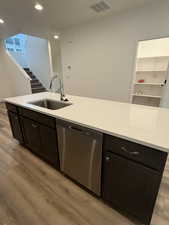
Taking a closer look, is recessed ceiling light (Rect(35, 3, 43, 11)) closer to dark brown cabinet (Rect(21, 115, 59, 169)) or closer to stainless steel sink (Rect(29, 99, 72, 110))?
stainless steel sink (Rect(29, 99, 72, 110))

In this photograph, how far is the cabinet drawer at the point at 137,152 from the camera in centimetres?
84

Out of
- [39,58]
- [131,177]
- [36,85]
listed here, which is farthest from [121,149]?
[39,58]

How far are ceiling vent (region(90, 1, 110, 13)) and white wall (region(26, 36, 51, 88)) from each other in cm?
356

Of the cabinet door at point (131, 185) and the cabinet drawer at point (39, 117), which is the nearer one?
the cabinet door at point (131, 185)

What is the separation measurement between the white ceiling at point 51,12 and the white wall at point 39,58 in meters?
2.08

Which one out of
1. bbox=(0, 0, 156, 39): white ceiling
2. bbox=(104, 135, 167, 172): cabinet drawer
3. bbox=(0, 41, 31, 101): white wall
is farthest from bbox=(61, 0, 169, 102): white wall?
bbox=(104, 135, 167, 172): cabinet drawer

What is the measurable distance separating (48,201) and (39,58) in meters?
6.42

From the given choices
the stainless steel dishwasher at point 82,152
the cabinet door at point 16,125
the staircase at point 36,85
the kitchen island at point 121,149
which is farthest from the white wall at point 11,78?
the stainless steel dishwasher at point 82,152

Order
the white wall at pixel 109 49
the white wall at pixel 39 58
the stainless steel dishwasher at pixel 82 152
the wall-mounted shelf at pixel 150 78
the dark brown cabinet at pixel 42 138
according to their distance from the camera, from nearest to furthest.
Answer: the stainless steel dishwasher at pixel 82 152
the dark brown cabinet at pixel 42 138
the white wall at pixel 109 49
the wall-mounted shelf at pixel 150 78
the white wall at pixel 39 58

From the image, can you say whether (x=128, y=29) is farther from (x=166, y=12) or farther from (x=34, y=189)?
(x=34, y=189)

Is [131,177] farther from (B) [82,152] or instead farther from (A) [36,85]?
(A) [36,85]

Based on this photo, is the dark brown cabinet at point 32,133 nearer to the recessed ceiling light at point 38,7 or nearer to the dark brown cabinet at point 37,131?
the dark brown cabinet at point 37,131

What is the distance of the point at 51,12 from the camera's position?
2920 millimetres

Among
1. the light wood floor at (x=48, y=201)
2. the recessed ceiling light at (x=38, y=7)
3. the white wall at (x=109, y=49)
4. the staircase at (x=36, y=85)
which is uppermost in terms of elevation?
the recessed ceiling light at (x=38, y=7)
